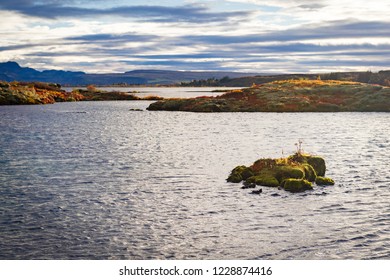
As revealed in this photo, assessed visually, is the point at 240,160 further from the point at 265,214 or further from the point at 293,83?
the point at 293,83

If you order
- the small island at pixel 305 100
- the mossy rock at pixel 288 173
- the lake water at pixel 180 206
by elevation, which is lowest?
the lake water at pixel 180 206

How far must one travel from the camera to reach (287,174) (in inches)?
1729

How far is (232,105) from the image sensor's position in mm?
155750

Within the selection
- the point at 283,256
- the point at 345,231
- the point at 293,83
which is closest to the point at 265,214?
the point at 345,231

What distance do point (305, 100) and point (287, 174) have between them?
366ft

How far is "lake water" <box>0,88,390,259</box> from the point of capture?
93.8ft

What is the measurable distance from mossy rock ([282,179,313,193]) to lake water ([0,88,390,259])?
84 centimetres

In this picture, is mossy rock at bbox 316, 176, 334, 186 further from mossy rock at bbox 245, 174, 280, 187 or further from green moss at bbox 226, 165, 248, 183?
green moss at bbox 226, 165, 248, 183

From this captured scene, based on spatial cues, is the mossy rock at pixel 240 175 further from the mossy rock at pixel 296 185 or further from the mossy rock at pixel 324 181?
the mossy rock at pixel 324 181

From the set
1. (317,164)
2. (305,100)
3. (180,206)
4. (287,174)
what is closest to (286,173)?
(287,174)

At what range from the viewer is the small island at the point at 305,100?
148 m

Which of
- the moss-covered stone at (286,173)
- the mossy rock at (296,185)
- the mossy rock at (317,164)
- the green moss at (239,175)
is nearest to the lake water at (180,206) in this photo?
the mossy rock at (296,185)

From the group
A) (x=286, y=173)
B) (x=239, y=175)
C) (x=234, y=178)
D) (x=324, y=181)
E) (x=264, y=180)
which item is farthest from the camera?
(x=239, y=175)

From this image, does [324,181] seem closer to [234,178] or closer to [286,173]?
[286,173]
